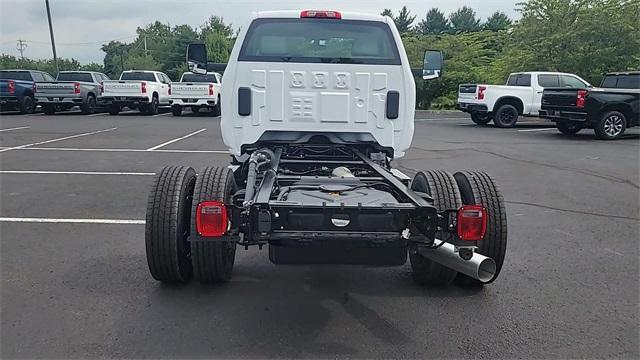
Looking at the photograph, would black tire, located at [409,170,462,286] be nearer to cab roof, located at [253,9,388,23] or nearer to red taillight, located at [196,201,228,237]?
red taillight, located at [196,201,228,237]

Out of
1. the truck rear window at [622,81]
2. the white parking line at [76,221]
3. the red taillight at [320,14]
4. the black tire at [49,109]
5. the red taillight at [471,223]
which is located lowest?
the black tire at [49,109]

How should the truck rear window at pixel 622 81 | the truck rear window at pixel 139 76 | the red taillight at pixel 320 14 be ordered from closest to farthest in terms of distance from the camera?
the red taillight at pixel 320 14, the truck rear window at pixel 622 81, the truck rear window at pixel 139 76

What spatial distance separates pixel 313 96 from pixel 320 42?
0.65m

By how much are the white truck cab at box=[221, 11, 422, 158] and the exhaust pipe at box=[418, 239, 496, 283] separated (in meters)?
1.71

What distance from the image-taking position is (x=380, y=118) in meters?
5.06

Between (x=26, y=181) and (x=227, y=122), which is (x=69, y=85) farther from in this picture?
(x=227, y=122)

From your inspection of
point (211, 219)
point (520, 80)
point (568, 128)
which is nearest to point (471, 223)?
point (211, 219)

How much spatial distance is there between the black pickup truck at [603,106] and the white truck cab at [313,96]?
11.8m

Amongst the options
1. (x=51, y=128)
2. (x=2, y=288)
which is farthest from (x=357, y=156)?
(x=51, y=128)

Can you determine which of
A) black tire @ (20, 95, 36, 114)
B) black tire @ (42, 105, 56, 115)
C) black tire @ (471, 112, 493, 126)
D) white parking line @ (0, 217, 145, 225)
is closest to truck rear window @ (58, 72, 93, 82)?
black tire @ (20, 95, 36, 114)

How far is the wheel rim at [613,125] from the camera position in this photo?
1527 cm

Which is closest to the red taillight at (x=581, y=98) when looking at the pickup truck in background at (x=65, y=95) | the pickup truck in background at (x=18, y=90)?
the pickup truck in background at (x=65, y=95)

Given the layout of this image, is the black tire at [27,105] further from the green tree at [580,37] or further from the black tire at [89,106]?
the green tree at [580,37]

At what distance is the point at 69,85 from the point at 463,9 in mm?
66515
